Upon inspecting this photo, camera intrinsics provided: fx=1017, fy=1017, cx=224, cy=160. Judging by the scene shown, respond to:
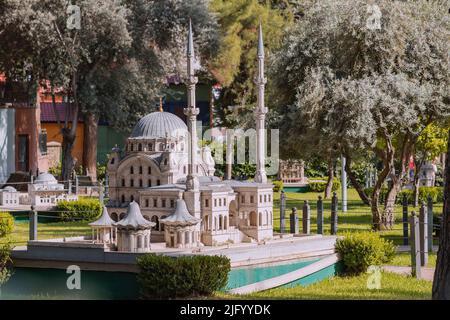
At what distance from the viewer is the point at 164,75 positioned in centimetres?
5303

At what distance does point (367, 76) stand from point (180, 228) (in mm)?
11674

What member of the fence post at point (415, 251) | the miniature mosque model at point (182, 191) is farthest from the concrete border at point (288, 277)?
the miniature mosque model at point (182, 191)

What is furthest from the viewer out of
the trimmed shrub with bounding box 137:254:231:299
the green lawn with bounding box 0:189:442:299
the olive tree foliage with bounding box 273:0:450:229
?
the olive tree foliage with bounding box 273:0:450:229

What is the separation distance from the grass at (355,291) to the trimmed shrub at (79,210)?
1487cm

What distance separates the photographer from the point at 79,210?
39.0 meters

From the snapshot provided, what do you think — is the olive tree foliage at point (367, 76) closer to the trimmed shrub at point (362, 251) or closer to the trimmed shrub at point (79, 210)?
the trimmed shrub at point (362, 251)

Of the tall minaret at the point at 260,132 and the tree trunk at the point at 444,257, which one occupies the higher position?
the tall minaret at the point at 260,132

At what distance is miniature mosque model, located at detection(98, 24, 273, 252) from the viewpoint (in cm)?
2689

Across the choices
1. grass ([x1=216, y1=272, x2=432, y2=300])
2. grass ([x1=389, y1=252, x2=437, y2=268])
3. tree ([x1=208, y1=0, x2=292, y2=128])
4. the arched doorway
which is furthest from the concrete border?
tree ([x1=208, y1=0, x2=292, y2=128])

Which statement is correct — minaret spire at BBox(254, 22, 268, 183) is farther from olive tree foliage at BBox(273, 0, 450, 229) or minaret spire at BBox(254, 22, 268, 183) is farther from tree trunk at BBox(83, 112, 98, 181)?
tree trunk at BBox(83, 112, 98, 181)

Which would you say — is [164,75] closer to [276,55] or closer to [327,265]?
[276,55]

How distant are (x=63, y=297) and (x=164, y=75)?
1205 inches

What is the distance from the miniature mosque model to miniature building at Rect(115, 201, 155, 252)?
32 centimetres

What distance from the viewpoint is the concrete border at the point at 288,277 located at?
22895mm
